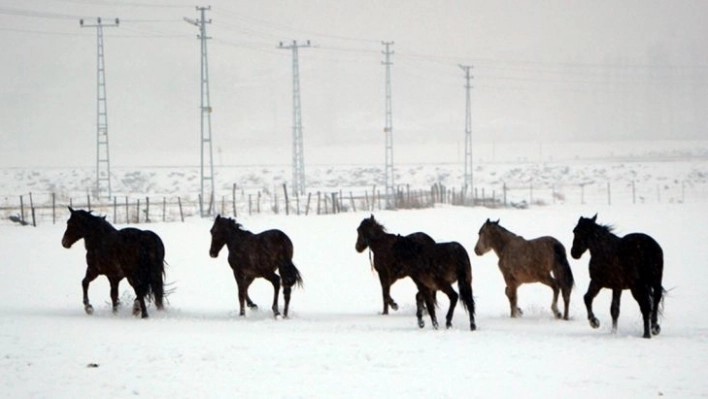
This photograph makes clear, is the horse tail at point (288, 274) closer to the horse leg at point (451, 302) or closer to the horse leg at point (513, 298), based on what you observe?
the horse leg at point (451, 302)

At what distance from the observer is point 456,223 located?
1380 inches

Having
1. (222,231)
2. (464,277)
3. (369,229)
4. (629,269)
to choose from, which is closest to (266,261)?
(222,231)

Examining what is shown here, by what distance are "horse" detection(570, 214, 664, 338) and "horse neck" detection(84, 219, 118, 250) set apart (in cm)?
875

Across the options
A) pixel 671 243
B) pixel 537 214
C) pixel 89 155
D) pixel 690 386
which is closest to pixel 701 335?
pixel 690 386

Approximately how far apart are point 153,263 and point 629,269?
27.4 feet

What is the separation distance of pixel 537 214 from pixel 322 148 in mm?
99437

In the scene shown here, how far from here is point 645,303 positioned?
1373 cm

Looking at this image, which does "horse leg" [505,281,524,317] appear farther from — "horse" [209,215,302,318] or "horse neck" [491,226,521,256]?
"horse" [209,215,302,318]

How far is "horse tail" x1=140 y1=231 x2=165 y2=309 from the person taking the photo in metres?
16.7

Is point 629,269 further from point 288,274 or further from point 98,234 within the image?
point 98,234

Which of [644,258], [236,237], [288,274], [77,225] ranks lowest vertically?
[288,274]

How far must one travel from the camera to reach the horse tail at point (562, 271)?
55.4 feet

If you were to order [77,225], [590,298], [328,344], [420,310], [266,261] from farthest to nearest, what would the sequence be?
[77,225]
[266,261]
[420,310]
[590,298]
[328,344]

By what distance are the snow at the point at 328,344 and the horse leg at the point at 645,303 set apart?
25cm
